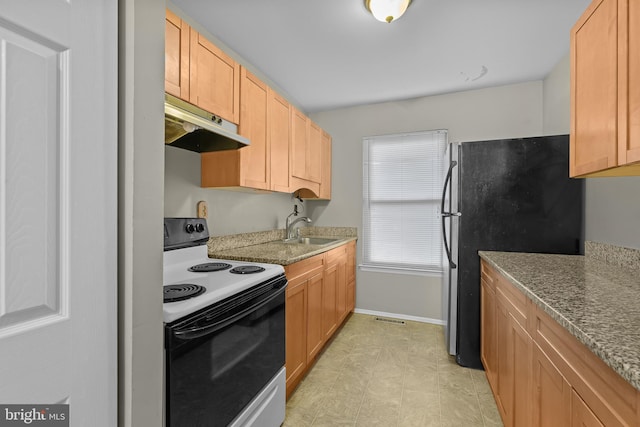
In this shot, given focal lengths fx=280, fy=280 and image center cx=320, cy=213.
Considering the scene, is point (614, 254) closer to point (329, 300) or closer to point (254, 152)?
point (329, 300)

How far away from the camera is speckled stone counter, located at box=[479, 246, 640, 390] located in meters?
0.67

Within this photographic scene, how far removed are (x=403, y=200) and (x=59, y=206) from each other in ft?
10.2

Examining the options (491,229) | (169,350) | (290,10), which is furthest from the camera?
(491,229)

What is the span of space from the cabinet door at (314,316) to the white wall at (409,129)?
50.2 inches

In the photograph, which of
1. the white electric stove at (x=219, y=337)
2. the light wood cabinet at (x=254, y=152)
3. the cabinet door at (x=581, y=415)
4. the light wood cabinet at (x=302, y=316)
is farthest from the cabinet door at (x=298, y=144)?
the cabinet door at (x=581, y=415)

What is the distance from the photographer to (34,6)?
0.59 m

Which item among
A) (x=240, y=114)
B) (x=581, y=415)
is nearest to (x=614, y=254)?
(x=581, y=415)

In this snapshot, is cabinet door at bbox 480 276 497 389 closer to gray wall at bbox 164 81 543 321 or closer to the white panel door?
gray wall at bbox 164 81 543 321

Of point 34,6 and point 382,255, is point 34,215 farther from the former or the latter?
point 382,255

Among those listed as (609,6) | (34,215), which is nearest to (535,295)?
(609,6)

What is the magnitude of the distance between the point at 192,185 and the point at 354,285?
2273 millimetres

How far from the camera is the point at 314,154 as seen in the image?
3.09 m

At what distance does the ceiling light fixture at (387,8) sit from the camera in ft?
5.53

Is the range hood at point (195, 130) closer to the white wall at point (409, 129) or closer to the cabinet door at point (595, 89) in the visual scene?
the cabinet door at point (595, 89)
